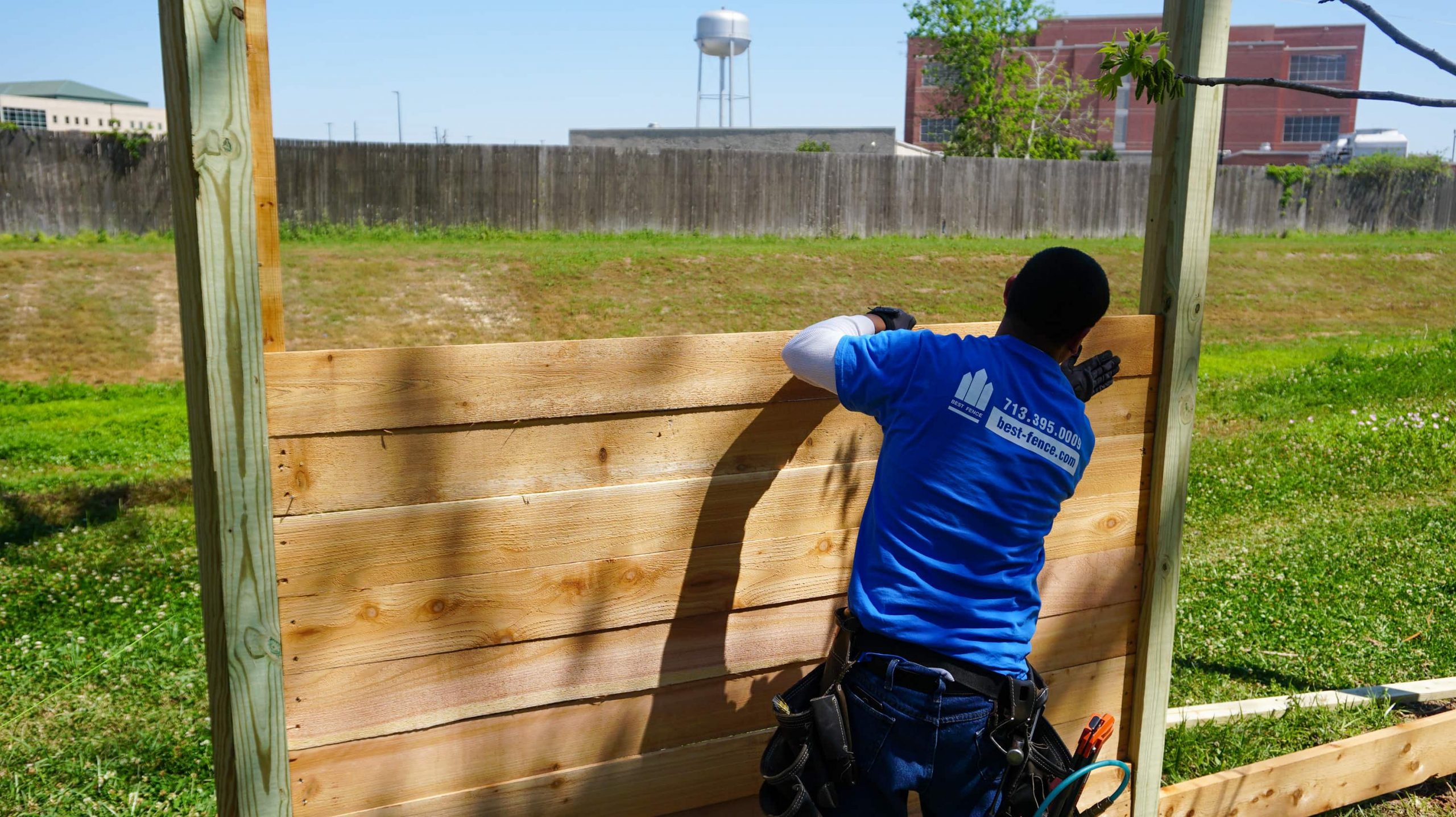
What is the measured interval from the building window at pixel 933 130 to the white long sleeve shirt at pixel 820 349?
59623mm

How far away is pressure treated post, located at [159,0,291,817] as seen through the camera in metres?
2.22

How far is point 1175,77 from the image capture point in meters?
2.74

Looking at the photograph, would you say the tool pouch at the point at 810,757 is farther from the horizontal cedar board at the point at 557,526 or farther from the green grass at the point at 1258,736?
the green grass at the point at 1258,736

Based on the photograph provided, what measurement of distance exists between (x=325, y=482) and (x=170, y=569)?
14.5ft

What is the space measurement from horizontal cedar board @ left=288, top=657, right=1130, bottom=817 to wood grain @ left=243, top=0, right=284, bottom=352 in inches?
38.1

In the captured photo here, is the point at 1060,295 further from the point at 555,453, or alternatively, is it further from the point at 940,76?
the point at 940,76

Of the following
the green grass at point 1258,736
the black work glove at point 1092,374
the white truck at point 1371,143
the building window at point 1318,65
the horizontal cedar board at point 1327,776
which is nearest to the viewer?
the black work glove at point 1092,374

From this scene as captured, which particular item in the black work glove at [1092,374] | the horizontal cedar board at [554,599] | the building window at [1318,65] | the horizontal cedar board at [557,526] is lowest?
the horizontal cedar board at [554,599]

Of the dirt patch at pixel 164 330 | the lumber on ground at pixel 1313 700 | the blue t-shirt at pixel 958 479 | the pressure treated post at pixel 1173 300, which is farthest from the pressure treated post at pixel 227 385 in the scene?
the dirt patch at pixel 164 330

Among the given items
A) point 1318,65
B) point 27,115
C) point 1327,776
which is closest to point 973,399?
point 1327,776

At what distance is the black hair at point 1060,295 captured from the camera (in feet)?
8.29

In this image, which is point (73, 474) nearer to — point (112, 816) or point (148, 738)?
point (148, 738)

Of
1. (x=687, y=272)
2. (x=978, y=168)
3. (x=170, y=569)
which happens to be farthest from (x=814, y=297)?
(x=170, y=569)

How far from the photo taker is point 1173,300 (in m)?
3.48
